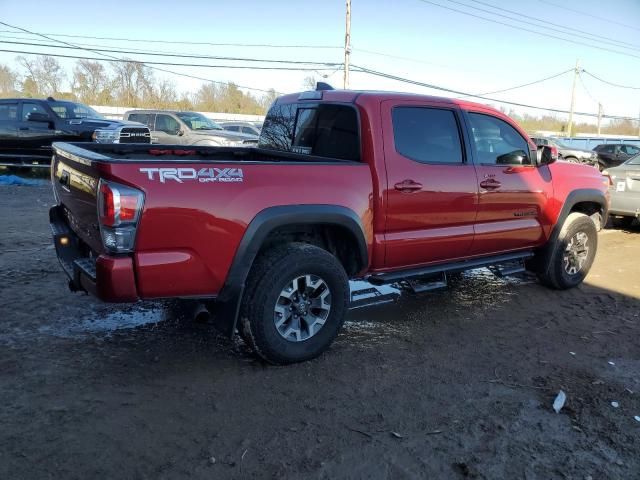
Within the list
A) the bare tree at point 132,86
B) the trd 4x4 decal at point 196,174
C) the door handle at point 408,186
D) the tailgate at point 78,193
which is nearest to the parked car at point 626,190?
the door handle at point 408,186

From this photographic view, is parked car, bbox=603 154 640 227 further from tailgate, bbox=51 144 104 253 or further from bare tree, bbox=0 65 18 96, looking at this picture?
bare tree, bbox=0 65 18 96

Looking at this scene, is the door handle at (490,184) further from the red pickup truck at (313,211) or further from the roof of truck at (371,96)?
the roof of truck at (371,96)

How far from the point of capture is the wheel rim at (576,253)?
5694 millimetres

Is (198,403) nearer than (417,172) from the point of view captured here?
Yes

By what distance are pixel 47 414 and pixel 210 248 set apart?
51.7 inches

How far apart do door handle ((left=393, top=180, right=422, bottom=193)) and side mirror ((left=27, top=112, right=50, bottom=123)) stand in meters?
11.3

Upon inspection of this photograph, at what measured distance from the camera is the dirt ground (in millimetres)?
2660

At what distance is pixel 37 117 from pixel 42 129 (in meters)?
0.35

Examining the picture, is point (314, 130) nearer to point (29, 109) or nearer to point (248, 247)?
point (248, 247)

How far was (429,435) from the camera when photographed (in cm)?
292

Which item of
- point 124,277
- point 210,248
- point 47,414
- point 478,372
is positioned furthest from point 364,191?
point 47,414

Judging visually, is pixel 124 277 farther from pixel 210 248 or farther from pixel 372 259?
pixel 372 259

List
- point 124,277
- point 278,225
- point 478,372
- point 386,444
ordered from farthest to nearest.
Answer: point 478,372 < point 278,225 < point 124,277 < point 386,444

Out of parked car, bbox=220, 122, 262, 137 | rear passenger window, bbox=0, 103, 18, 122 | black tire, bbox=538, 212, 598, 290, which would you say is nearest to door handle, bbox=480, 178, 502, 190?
black tire, bbox=538, 212, 598, 290
